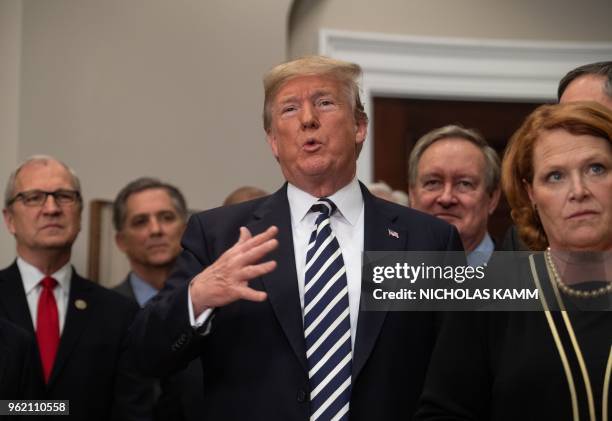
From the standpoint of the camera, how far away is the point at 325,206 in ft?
8.43

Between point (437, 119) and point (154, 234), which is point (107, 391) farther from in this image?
point (437, 119)

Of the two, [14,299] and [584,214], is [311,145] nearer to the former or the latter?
[584,214]

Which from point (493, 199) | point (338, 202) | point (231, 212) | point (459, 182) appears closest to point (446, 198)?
point (459, 182)

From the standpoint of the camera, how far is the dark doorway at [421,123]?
5605 millimetres

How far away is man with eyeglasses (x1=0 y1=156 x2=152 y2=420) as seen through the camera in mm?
3521

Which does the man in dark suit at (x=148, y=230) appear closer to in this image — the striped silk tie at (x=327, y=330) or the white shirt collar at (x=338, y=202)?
the white shirt collar at (x=338, y=202)

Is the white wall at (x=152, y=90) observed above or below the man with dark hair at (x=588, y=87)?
above

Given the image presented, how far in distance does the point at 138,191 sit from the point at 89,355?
45.9 inches

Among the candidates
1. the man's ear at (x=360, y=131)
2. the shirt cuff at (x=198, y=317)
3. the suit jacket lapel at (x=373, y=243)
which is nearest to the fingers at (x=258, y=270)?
the shirt cuff at (x=198, y=317)

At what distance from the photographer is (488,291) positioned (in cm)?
213

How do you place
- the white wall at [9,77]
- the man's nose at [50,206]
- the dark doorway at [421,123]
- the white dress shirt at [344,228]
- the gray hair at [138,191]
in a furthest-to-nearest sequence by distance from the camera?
1. the dark doorway at [421,123]
2. the white wall at [9,77]
3. the gray hair at [138,191]
4. the man's nose at [50,206]
5. the white dress shirt at [344,228]

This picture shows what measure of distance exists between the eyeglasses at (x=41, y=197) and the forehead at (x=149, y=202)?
63 centimetres

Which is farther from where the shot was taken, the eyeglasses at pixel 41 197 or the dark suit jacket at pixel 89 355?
the eyeglasses at pixel 41 197

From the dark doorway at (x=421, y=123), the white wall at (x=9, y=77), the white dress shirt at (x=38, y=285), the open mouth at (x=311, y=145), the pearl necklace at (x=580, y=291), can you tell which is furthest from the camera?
the dark doorway at (x=421, y=123)
